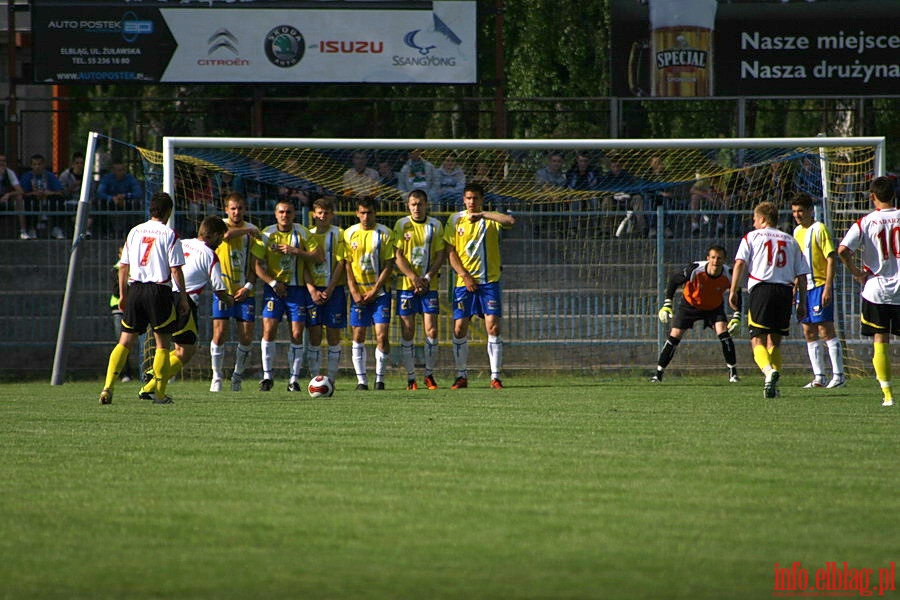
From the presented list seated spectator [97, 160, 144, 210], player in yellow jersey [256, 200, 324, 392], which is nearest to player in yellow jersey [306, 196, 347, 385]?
player in yellow jersey [256, 200, 324, 392]

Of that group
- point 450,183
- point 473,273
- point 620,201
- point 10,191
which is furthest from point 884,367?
point 10,191

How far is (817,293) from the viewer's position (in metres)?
13.7

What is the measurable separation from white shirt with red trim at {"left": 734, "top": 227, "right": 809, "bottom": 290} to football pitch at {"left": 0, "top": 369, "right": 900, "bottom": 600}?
5.42 ft

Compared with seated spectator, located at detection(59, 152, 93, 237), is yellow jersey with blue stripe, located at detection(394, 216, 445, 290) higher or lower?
lower

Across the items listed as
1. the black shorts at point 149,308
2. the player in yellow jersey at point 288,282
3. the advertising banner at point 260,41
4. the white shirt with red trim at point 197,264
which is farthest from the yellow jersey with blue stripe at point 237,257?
the advertising banner at point 260,41

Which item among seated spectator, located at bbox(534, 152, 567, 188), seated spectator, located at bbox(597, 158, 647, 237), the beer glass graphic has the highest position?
the beer glass graphic

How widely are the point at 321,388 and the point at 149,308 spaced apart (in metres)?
2.05

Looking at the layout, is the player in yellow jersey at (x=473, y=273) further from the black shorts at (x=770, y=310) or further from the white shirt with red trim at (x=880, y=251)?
the white shirt with red trim at (x=880, y=251)

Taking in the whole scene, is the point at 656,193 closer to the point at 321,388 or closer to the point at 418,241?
the point at 418,241

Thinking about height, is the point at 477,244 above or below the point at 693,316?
above

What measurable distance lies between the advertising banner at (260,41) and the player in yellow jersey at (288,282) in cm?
699

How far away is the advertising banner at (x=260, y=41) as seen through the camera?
20062 millimetres

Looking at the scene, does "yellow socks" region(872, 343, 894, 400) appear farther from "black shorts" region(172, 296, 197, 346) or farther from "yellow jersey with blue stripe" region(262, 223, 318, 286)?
"black shorts" region(172, 296, 197, 346)

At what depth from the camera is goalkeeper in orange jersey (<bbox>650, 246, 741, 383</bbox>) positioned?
48.1 ft
